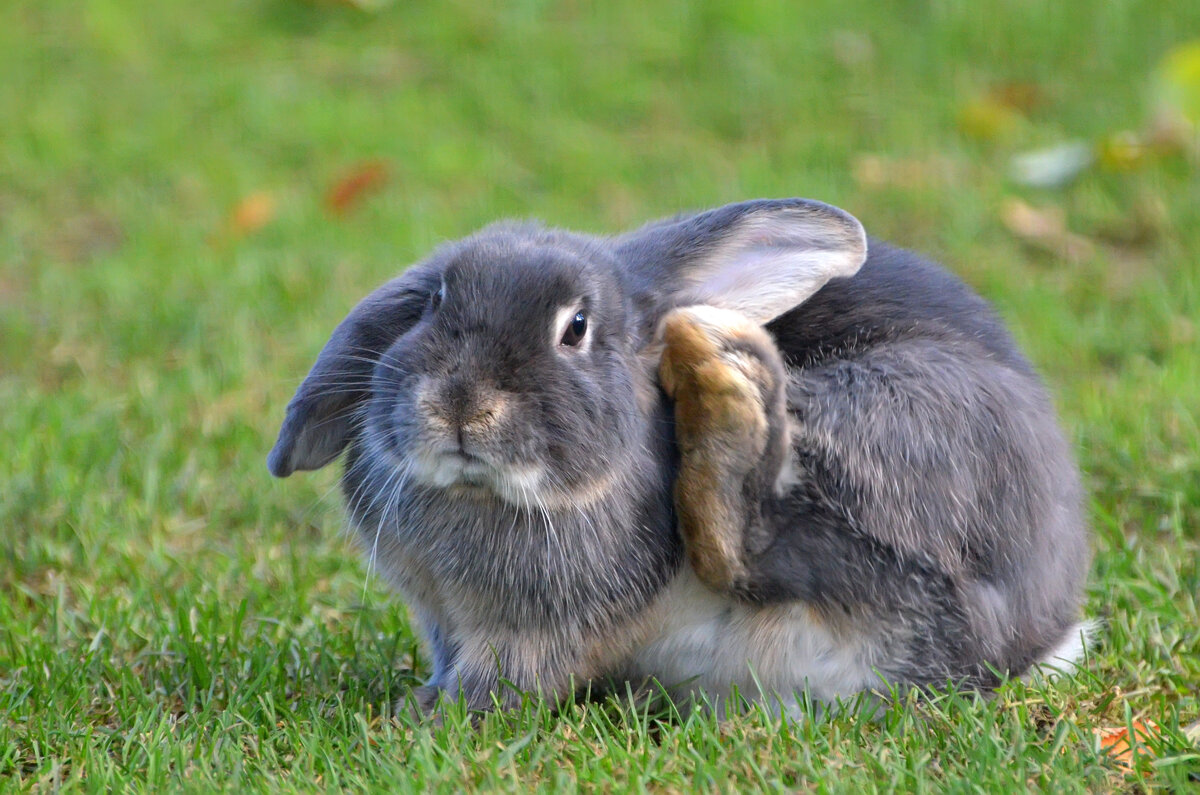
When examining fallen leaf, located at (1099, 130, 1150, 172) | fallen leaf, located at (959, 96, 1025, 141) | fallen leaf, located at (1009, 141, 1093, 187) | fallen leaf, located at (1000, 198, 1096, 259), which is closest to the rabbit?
fallen leaf, located at (1000, 198, 1096, 259)

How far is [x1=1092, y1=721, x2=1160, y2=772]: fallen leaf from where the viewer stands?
2.69 m

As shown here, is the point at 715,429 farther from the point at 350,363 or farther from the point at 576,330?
the point at 350,363

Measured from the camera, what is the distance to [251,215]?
6.38 meters

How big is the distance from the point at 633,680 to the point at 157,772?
38.9 inches

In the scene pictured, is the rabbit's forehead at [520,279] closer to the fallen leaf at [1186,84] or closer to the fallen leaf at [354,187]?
the fallen leaf at [1186,84]

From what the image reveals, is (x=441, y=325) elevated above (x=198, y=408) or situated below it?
above

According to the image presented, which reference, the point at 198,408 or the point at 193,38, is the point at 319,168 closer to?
the point at 193,38

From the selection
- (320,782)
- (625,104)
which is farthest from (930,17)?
(320,782)

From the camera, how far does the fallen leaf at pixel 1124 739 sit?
269cm

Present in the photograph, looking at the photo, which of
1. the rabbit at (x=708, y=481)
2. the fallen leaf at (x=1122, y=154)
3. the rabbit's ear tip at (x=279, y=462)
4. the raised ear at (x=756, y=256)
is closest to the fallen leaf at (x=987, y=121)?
the fallen leaf at (x=1122, y=154)

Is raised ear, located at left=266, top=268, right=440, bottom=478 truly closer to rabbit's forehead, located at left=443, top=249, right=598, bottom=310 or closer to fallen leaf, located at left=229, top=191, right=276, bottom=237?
rabbit's forehead, located at left=443, top=249, right=598, bottom=310

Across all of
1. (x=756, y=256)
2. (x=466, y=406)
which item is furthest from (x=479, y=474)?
(x=756, y=256)

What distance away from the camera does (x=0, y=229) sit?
6430 millimetres

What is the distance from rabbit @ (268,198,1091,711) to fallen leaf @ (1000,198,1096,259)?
3.08 meters
